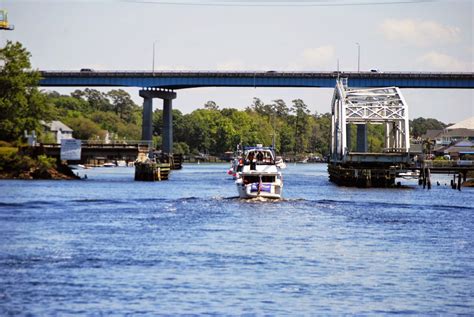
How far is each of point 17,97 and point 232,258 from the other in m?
97.7

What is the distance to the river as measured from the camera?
39625 millimetres

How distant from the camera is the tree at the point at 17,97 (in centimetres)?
14412

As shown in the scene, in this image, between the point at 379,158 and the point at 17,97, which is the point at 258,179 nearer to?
the point at 379,158

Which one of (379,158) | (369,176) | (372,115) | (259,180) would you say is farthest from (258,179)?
(372,115)

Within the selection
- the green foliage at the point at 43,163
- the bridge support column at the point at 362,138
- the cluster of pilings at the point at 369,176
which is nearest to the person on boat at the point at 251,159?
the cluster of pilings at the point at 369,176

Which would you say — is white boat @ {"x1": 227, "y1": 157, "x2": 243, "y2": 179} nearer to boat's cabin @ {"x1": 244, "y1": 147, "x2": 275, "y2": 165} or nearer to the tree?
boat's cabin @ {"x1": 244, "y1": 147, "x2": 275, "y2": 165}

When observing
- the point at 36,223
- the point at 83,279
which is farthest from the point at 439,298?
the point at 36,223

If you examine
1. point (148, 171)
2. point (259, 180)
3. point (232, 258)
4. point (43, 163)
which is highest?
point (43, 163)

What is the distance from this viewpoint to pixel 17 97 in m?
144

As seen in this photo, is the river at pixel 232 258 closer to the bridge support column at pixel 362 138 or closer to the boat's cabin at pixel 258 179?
the boat's cabin at pixel 258 179

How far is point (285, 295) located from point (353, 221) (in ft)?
108

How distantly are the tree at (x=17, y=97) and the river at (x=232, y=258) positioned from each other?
56.7 meters

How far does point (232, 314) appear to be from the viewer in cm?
3750

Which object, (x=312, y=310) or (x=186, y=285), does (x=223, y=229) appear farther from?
(x=312, y=310)
